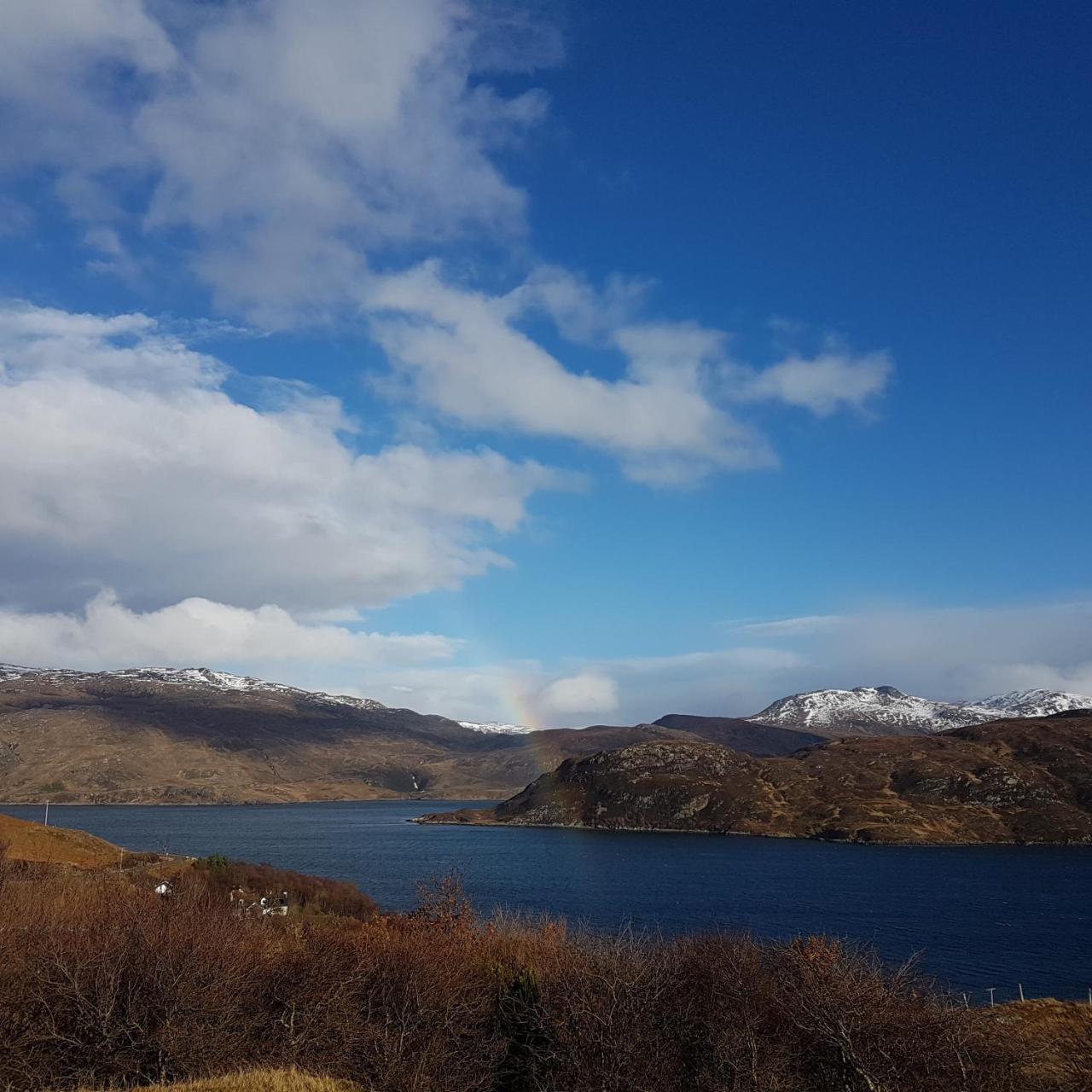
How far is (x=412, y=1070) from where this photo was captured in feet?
90.7

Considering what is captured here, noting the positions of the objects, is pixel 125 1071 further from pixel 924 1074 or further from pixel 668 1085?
pixel 924 1074

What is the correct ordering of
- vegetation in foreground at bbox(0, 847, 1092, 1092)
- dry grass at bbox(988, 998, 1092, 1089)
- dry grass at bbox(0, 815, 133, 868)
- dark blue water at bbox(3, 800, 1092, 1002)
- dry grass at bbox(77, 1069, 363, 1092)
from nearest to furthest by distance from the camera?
dry grass at bbox(77, 1069, 363, 1092) → dry grass at bbox(988, 998, 1092, 1089) → vegetation in foreground at bbox(0, 847, 1092, 1092) → dark blue water at bbox(3, 800, 1092, 1002) → dry grass at bbox(0, 815, 133, 868)

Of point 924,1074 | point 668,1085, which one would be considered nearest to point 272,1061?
point 668,1085

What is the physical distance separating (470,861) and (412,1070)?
433 ft

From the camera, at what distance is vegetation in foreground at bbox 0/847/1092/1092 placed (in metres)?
26.1

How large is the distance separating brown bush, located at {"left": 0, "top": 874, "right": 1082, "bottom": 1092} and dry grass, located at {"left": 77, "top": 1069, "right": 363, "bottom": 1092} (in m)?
2.16

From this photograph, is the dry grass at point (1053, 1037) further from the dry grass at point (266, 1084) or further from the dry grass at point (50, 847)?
the dry grass at point (50, 847)

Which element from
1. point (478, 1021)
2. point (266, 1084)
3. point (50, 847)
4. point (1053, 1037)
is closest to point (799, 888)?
point (50, 847)

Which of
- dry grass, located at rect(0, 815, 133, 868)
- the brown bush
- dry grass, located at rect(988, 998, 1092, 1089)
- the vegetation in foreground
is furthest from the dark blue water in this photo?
the brown bush

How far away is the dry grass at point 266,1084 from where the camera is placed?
839 inches

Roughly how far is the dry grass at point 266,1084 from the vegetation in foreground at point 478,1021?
0.25m

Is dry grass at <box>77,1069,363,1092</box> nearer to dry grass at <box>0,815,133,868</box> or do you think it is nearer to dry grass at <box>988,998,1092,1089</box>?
dry grass at <box>988,998,1092,1089</box>

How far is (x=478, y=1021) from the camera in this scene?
1252 inches

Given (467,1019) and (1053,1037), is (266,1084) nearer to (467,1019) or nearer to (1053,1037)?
(467,1019)
